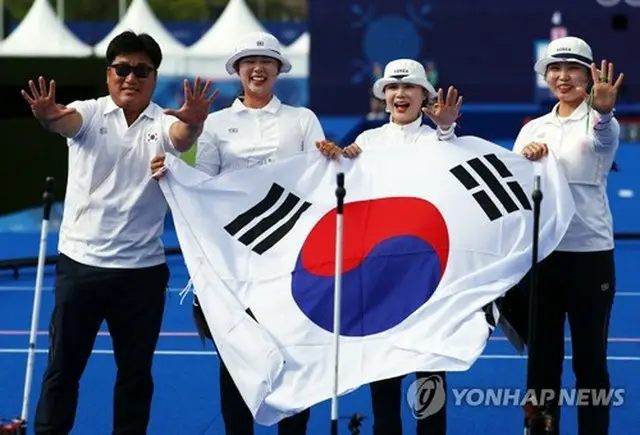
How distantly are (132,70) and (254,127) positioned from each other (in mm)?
735

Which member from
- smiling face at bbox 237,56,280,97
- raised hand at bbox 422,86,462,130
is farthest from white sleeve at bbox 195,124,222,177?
raised hand at bbox 422,86,462,130

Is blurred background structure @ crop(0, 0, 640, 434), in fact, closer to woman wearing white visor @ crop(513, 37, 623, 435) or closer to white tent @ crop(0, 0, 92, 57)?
white tent @ crop(0, 0, 92, 57)

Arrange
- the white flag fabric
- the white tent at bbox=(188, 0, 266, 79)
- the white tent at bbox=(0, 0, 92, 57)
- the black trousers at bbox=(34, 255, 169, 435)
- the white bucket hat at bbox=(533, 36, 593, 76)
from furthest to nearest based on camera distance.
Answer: the white tent at bbox=(188, 0, 266, 79) < the white tent at bbox=(0, 0, 92, 57) < the white bucket hat at bbox=(533, 36, 593, 76) < the black trousers at bbox=(34, 255, 169, 435) < the white flag fabric

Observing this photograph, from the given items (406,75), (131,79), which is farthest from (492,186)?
(131,79)

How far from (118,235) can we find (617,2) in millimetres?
29608

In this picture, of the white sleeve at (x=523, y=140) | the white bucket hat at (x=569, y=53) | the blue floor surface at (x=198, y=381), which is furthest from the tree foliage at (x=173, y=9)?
the white bucket hat at (x=569, y=53)

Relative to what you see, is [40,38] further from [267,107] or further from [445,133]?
[445,133]

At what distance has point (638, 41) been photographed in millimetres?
34156

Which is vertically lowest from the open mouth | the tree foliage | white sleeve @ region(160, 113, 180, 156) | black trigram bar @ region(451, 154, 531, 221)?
black trigram bar @ region(451, 154, 531, 221)

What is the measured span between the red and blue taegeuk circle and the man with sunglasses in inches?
28.6

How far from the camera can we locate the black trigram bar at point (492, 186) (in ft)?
20.6

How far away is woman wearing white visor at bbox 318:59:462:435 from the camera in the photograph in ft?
20.6

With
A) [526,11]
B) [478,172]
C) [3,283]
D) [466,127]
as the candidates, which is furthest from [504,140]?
[478,172]

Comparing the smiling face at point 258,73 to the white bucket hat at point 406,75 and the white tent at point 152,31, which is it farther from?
the white tent at point 152,31
